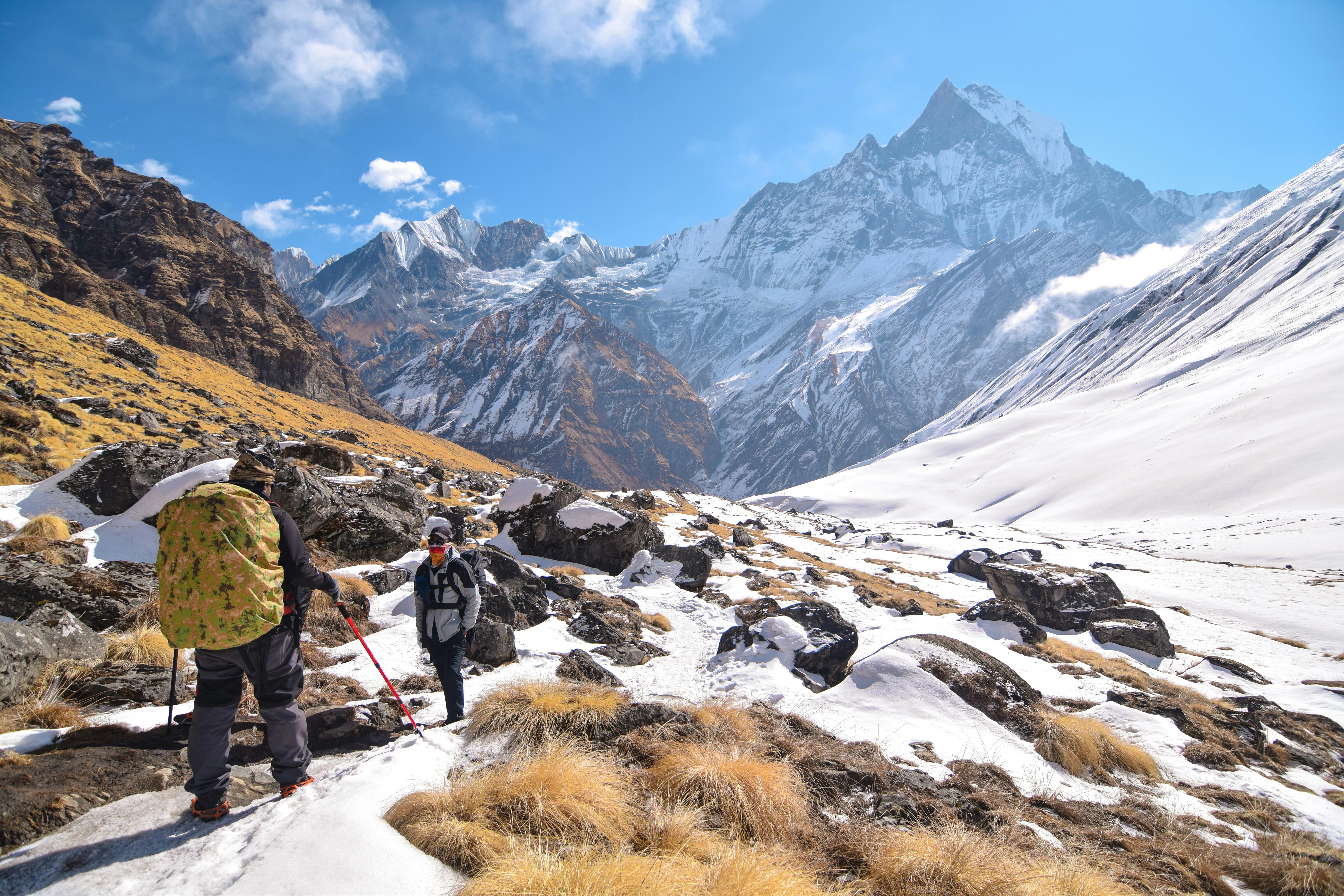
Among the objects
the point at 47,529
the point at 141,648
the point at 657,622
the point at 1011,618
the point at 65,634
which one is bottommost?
the point at 1011,618

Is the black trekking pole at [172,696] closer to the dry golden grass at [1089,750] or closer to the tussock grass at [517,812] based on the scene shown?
the tussock grass at [517,812]

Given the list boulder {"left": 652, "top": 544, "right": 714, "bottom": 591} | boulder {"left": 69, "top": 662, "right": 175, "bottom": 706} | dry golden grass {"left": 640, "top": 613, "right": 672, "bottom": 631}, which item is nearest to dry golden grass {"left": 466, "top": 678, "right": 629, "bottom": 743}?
boulder {"left": 69, "top": 662, "right": 175, "bottom": 706}

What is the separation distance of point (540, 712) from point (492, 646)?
2.94 m

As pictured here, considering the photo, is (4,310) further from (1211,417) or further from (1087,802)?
(1211,417)

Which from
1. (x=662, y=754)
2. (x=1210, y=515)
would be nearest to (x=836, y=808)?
(x=662, y=754)

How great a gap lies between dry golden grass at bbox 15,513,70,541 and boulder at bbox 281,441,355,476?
9252mm

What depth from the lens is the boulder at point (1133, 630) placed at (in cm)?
1425

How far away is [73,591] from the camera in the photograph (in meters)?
6.15

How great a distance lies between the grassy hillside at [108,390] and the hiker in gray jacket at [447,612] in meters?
11.9

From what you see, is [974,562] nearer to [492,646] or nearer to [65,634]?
[492,646]

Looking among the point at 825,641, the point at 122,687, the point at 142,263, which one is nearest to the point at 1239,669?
the point at 825,641

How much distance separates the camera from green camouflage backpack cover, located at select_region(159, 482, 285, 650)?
11.7 feet

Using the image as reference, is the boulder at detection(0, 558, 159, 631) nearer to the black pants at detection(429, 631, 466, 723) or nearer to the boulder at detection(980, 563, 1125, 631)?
the black pants at detection(429, 631, 466, 723)

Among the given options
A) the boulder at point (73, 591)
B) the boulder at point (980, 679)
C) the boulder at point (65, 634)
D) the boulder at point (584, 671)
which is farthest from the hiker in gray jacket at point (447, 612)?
the boulder at point (980, 679)
